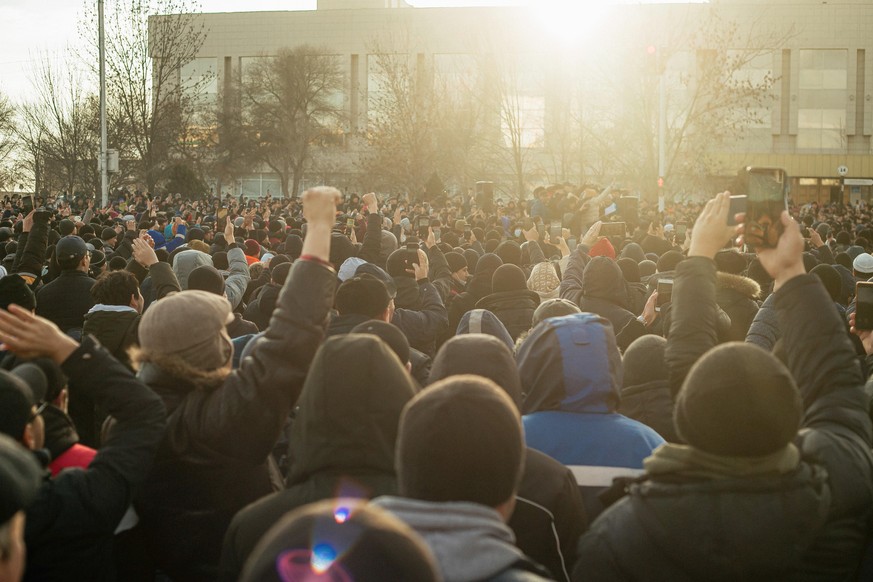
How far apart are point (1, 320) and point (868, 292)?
4176mm

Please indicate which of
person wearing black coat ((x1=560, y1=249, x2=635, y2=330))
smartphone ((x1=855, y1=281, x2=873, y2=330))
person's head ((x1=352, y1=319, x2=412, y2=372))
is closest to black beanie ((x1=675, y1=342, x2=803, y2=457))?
person's head ((x1=352, y1=319, x2=412, y2=372))

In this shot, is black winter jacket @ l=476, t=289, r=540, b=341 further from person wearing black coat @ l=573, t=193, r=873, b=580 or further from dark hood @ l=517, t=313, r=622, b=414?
person wearing black coat @ l=573, t=193, r=873, b=580

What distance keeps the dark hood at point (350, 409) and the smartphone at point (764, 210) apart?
1.30m

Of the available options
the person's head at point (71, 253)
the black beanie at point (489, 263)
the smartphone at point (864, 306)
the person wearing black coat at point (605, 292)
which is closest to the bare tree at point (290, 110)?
the black beanie at point (489, 263)

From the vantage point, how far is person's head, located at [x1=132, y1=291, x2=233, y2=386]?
3.49m

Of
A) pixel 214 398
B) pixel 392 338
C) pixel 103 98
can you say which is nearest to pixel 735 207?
pixel 392 338

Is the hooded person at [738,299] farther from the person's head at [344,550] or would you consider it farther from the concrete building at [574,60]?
the concrete building at [574,60]

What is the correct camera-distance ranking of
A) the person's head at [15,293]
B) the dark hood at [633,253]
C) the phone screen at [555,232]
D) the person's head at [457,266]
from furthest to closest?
the phone screen at [555,232]
the dark hood at [633,253]
the person's head at [457,266]
the person's head at [15,293]

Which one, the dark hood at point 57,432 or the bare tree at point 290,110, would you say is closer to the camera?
the dark hood at point 57,432

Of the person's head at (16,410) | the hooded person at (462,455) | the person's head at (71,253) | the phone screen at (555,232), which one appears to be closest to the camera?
the hooded person at (462,455)

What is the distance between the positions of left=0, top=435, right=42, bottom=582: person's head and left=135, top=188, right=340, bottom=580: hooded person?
125cm

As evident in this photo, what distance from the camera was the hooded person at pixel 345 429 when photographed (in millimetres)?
2896

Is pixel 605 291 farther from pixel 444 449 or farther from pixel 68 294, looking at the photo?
pixel 444 449

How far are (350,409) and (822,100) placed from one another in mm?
73350
